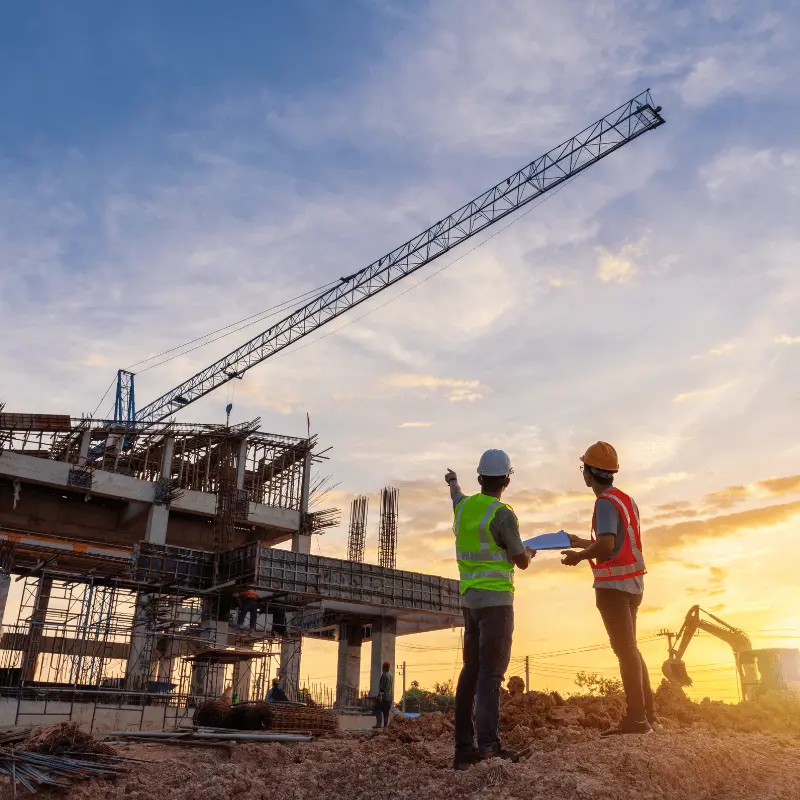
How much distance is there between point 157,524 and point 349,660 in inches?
474

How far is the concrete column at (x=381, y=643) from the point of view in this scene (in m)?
38.1

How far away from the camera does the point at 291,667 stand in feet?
107

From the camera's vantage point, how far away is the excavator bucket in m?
20.4

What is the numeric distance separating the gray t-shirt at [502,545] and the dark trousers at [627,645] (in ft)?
2.99

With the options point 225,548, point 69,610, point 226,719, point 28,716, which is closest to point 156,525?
point 225,548

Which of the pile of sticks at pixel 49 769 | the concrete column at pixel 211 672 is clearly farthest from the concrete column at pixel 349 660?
the pile of sticks at pixel 49 769

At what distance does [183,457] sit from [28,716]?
24120 millimetres

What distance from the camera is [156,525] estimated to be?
39.3 meters

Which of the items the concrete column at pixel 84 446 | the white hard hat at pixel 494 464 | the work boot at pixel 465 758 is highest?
the concrete column at pixel 84 446

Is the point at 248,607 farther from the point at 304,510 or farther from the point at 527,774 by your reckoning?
the point at 527,774

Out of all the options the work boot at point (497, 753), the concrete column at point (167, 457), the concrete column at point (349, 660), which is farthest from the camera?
the concrete column at point (167, 457)

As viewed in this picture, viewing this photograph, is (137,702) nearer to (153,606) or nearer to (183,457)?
(153,606)

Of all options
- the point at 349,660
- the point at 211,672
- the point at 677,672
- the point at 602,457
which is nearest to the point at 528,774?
the point at 602,457

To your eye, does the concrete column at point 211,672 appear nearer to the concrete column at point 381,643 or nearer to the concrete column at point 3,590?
the concrete column at point 3,590
